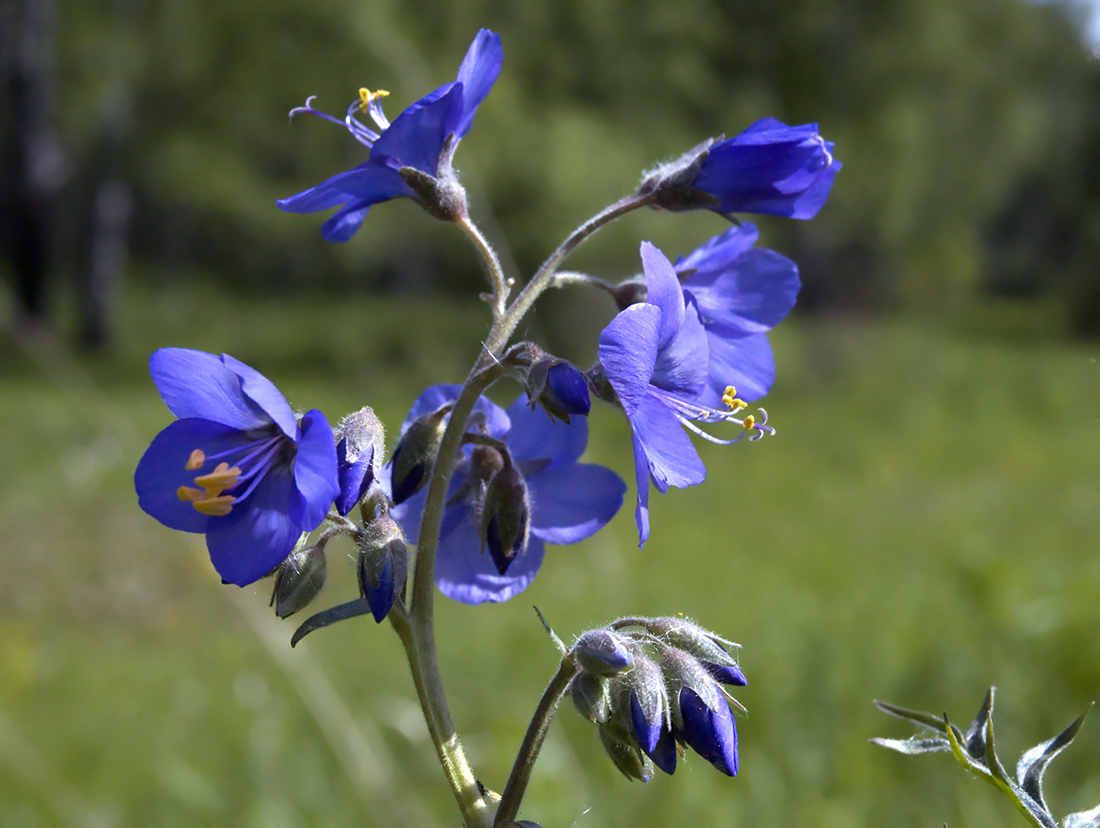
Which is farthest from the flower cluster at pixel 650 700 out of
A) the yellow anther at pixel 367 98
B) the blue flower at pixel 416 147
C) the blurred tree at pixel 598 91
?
the blurred tree at pixel 598 91

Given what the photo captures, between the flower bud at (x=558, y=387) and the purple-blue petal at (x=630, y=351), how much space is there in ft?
0.08

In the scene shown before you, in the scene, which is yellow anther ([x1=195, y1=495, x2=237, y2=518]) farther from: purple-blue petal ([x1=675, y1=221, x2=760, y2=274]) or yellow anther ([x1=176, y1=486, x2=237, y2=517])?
purple-blue petal ([x1=675, y1=221, x2=760, y2=274])

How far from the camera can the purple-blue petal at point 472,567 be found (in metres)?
1.08

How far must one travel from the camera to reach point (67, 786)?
3316mm

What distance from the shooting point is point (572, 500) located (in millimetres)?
1098

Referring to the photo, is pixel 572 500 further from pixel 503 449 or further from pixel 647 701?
pixel 647 701

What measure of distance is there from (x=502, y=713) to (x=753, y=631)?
1029mm

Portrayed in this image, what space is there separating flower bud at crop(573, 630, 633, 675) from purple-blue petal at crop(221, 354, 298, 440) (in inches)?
11.8

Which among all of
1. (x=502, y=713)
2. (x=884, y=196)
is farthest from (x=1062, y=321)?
(x=502, y=713)

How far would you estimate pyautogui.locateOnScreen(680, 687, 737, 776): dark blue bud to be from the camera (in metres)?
0.88

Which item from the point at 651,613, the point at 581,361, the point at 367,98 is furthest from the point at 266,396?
the point at 581,361

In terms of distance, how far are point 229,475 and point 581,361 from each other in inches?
409

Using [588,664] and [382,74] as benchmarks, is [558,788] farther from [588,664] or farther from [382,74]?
[382,74]

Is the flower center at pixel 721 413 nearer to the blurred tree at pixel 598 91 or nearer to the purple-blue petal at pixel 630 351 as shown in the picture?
the purple-blue petal at pixel 630 351
